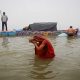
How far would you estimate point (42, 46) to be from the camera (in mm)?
7078

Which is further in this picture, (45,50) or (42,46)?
(45,50)

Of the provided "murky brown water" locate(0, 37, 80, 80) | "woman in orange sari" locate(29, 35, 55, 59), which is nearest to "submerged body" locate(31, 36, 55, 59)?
"woman in orange sari" locate(29, 35, 55, 59)

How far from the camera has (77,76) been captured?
561 centimetres

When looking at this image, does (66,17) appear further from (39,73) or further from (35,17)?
(39,73)

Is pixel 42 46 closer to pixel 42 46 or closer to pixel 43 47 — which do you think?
pixel 42 46

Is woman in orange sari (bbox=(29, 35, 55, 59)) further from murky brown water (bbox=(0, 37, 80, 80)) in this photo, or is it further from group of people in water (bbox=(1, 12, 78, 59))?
murky brown water (bbox=(0, 37, 80, 80))

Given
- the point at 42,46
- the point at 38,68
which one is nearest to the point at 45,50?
the point at 42,46

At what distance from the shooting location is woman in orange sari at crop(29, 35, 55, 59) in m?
7.12

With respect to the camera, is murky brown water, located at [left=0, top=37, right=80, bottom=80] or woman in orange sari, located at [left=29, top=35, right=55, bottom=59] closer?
murky brown water, located at [left=0, top=37, right=80, bottom=80]

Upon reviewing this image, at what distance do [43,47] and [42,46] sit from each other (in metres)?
0.13

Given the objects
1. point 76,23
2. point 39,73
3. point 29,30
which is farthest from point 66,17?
point 39,73

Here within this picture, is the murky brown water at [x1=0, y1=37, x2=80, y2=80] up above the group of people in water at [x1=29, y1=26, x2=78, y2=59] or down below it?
below

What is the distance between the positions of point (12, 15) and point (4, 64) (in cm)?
1537

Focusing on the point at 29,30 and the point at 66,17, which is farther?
the point at 66,17
